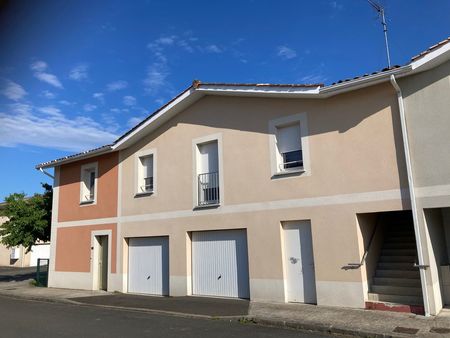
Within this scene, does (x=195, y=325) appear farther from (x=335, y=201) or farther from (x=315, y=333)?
(x=335, y=201)

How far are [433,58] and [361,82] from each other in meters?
1.55

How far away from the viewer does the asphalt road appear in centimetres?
806

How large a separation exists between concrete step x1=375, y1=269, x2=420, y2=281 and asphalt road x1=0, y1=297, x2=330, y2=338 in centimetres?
316

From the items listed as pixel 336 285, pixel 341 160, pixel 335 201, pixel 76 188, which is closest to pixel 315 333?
pixel 336 285

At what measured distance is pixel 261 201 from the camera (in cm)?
1167

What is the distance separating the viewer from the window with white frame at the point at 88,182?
55.2 feet

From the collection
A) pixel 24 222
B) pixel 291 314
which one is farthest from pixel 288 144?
pixel 24 222

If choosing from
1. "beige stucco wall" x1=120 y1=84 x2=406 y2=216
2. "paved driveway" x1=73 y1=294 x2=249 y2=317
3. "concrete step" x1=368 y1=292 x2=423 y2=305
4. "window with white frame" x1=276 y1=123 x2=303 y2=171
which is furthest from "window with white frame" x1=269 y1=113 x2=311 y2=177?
"paved driveway" x1=73 y1=294 x2=249 y2=317

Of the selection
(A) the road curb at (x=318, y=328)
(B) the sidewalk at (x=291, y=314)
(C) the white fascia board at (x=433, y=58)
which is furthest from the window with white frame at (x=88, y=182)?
(C) the white fascia board at (x=433, y=58)

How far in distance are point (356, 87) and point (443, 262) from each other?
4581mm

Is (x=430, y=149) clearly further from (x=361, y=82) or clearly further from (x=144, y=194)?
(x=144, y=194)

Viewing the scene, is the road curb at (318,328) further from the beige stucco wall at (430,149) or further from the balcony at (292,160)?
Answer: the balcony at (292,160)

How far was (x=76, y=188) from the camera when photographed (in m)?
17.1

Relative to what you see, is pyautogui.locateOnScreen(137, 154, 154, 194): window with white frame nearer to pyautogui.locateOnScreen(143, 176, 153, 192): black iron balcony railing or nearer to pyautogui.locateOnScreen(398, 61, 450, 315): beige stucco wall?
pyautogui.locateOnScreen(143, 176, 153, 192): black iron balcony railing
